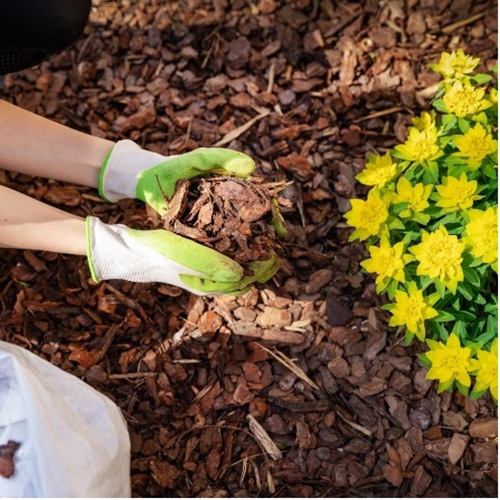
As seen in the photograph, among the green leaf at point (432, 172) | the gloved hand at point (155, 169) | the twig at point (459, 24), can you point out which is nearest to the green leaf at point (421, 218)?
the green leaf at point (432, 172)

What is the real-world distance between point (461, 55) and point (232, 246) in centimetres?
96

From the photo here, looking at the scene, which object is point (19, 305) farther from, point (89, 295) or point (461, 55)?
point (461, 55)

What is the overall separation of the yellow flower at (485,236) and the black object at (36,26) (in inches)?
50.8

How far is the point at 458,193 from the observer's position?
6.25ft

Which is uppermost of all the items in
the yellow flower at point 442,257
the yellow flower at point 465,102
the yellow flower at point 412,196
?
the yellow flower at point 465,102

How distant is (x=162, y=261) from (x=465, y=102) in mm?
1050

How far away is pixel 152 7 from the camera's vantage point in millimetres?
2713

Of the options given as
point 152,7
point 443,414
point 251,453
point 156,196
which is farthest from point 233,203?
point 152,7

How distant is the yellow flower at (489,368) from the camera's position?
1.81m

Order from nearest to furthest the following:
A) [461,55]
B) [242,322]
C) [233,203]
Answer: [233,203] → [461,55] → [242,322]

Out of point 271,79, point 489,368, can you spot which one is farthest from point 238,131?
point 489,368

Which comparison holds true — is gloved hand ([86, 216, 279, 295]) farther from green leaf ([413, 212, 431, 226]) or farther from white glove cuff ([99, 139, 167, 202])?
green leaf ([413, 212, 431, 226])

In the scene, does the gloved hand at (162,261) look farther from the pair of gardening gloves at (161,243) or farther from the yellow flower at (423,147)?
the yellow flower at (423,147)

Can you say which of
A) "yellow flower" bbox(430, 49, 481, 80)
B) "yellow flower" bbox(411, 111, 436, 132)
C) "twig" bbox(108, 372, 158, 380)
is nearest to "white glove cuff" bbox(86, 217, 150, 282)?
"twig" bbox(108, 372, 158, 380)
